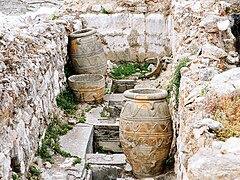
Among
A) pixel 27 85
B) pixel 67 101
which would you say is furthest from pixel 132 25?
pixel 27 85

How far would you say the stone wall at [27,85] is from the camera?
13.8 feet

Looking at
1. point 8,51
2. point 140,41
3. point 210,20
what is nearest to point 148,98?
point 210,20

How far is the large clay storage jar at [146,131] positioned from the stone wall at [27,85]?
0.99 metres

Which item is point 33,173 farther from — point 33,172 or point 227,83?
point 227,83

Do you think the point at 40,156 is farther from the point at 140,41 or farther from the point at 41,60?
the point at 140,41

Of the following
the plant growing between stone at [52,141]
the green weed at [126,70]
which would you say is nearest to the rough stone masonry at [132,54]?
the plant growing between stone at [52,141]

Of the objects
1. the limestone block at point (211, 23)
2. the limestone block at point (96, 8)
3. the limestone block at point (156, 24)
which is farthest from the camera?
the limestone block at point (96, 8)

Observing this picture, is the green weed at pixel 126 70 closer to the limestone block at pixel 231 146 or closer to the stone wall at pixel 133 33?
the stone wall at pixel 133 33

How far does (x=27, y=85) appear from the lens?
193 inches

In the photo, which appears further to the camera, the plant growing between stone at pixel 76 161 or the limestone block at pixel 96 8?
the limestone block at pixel 96 8

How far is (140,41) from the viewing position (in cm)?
966

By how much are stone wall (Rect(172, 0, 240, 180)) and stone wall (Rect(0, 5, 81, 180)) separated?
1446 mm

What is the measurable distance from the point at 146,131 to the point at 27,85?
Result: 1.28 meters

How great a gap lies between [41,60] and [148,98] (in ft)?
5.11
